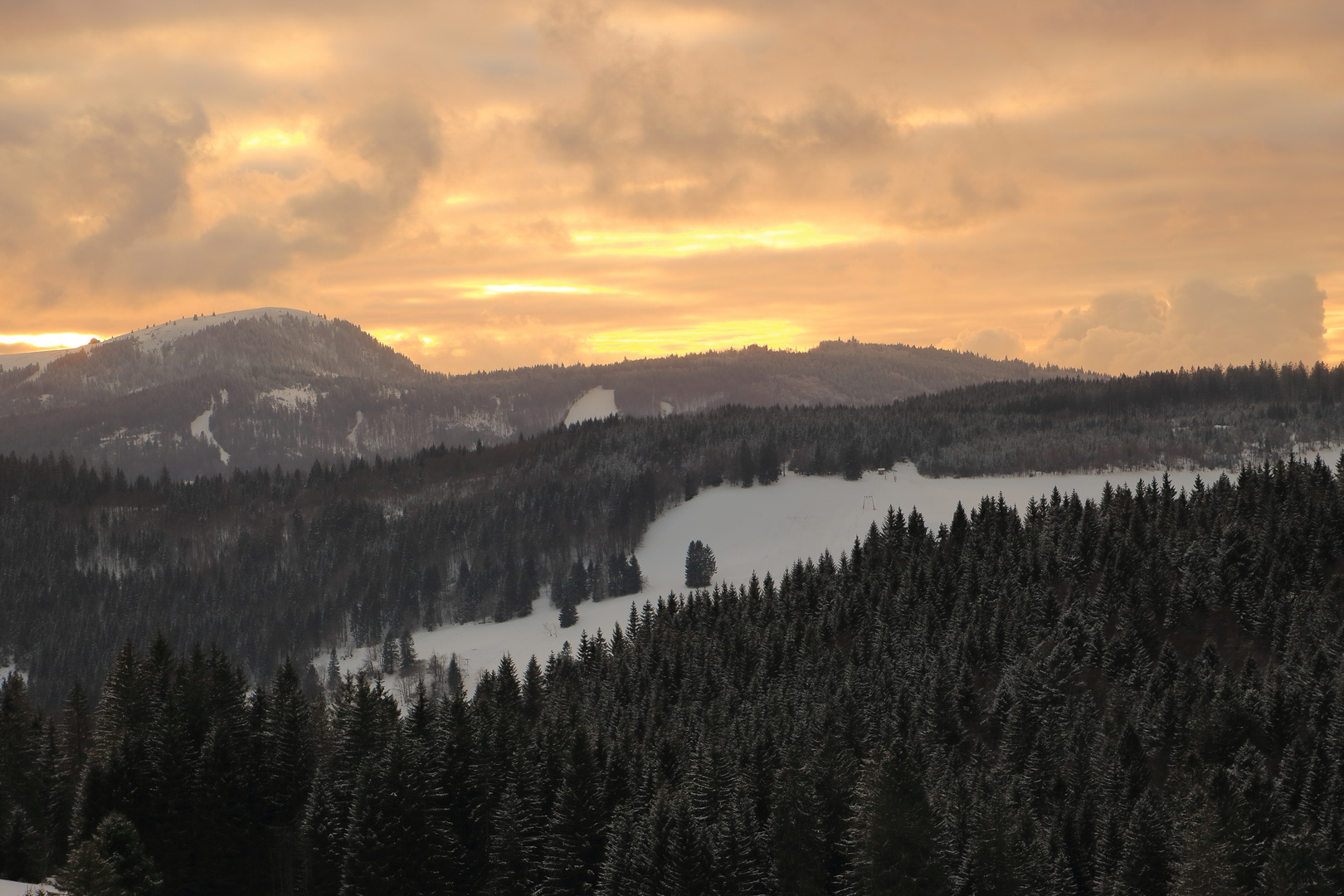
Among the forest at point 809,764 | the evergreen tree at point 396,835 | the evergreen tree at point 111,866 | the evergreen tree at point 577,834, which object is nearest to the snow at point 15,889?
the forest at point 809,764

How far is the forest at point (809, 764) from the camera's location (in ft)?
193

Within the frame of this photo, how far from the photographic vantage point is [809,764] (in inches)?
2734

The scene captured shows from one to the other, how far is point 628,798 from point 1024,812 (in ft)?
71.3

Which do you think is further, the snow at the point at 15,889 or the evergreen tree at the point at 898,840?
the evergreen tree at the point at 898,840

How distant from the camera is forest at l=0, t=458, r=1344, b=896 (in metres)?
58.8

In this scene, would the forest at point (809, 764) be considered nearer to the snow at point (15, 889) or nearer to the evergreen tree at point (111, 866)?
the evergreen tree at point (111, 866)

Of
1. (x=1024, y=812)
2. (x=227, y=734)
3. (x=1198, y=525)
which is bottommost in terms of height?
(x=1024, y=812)

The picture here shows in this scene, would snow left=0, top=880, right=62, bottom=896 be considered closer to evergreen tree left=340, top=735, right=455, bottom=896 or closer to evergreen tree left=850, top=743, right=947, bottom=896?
evergreen tree left=340, top=735, right=455, bottom=896

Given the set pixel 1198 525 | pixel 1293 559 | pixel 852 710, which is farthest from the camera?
pixel 1198 525

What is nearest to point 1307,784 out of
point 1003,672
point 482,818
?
point 1003,672

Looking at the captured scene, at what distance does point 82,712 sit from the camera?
278ft

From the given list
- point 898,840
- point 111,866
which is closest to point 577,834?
point 898,840

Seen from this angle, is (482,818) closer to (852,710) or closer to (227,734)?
(227,734)

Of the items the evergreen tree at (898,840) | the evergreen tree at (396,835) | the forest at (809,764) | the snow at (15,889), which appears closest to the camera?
the snow at (15,889)
